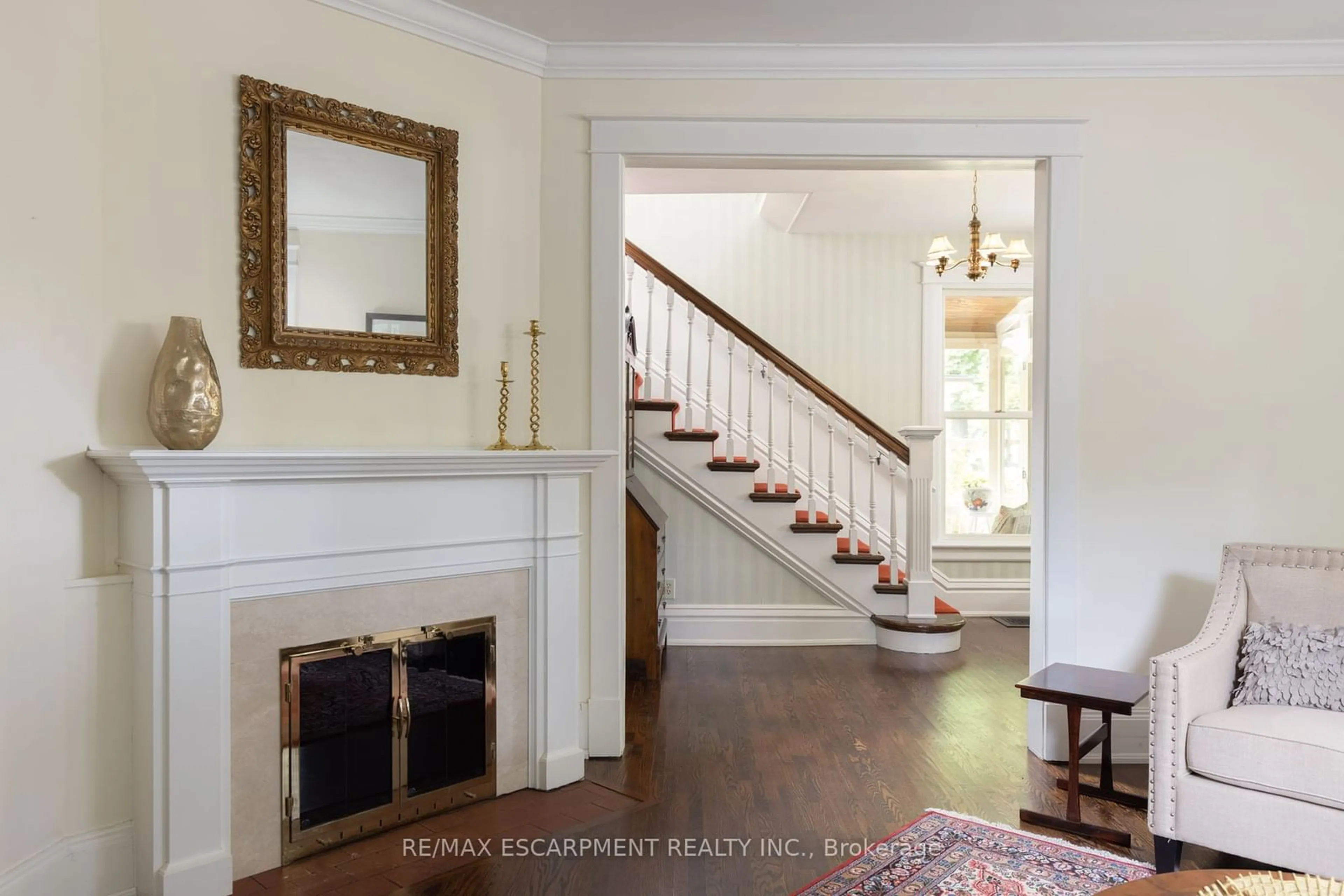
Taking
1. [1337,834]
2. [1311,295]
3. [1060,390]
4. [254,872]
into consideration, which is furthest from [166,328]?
[1311,295]

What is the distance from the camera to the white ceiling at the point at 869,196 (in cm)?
520

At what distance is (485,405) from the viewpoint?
3.38 m

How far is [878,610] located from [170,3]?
4647 mm

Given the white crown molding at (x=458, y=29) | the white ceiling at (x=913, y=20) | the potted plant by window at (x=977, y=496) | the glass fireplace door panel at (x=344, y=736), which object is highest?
Answer: the white ceiling at (x=913, y=20)

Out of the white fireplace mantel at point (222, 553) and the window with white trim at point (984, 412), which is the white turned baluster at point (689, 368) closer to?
the window with white trim at point (984, 412)

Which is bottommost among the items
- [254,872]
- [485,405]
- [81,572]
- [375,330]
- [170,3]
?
[254,872]

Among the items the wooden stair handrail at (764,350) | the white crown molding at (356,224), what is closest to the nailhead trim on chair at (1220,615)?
the wooden stair handrail at (764,350)

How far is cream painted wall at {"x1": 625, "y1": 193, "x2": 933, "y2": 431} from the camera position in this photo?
679 centimetres

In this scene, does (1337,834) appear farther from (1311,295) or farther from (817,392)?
(817,392)

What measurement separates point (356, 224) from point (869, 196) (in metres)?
3.61

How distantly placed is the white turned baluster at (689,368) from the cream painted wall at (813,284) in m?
0.96

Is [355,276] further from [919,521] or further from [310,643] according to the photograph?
[919,521]

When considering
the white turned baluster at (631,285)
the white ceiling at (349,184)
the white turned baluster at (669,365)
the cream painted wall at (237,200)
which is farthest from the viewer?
the white turned baluster at (631,285)

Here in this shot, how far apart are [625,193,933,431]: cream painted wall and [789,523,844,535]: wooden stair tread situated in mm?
1538
